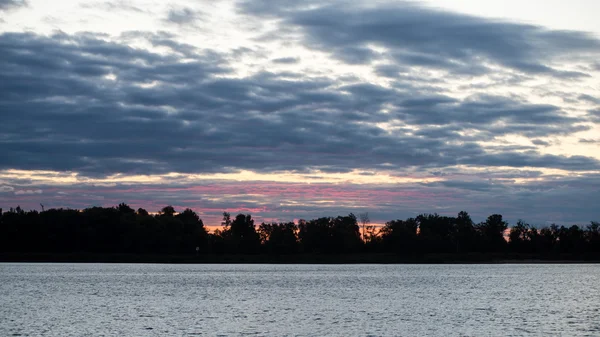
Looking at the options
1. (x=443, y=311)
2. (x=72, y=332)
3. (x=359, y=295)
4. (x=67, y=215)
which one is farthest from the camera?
(x=67, y=215)

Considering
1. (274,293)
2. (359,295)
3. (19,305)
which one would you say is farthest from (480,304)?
(19,305)

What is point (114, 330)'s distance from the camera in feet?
144

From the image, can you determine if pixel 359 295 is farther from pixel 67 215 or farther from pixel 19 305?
pixel 67 215

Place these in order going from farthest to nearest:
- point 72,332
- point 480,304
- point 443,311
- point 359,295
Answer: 1. point 359,295
2. point 480,304
3. point 443,311
4. point 72,332

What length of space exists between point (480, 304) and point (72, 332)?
3674cm

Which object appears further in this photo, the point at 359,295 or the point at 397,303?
the point at 359,295

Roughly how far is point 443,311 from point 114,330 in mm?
26685

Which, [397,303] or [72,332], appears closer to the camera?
[72,332]

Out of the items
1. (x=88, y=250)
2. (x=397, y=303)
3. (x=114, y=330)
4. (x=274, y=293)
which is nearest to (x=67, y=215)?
(x=88, y=250)

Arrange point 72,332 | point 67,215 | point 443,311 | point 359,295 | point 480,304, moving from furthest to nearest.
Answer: point 67,215 → point 359,295 → point 480,304 → point 443,311 → point 72,332

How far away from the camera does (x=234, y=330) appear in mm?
43844

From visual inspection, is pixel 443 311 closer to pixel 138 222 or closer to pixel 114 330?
pixel 114 330

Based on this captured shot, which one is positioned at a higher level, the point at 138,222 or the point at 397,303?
the point at 138,222

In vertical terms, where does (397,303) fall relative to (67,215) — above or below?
below
